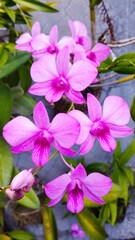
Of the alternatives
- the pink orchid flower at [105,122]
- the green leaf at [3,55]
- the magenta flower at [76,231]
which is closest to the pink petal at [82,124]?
the pink orchid flower at [105,122]

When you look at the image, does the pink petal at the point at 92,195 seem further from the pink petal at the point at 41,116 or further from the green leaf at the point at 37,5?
the green leaf at the point at 37,5

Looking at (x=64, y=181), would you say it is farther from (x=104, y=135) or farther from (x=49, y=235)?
(x=49, y=235)

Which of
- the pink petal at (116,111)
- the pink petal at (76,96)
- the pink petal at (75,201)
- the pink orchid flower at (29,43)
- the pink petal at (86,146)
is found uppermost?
the pink orchid flower at (29,43)

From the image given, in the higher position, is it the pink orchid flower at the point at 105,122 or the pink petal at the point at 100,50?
the pink petal at the point at 100,50

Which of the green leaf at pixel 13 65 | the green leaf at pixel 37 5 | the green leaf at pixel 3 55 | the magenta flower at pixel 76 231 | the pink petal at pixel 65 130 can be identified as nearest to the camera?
the pink petal at pixel 65 130

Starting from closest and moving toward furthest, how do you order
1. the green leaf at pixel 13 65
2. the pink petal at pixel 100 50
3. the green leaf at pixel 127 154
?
the pink petal at pixel 100 50 → the green leaf at pixel 13 65 → the green leaf at pixel 127 154

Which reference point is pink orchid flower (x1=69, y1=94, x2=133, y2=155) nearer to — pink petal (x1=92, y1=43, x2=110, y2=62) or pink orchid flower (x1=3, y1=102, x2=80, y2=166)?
pink orchid flower (x1=3, y1=102, x2=80, y2=166)

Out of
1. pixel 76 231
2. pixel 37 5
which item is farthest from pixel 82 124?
pixel 76 231

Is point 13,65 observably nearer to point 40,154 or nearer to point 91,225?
point 40,154
